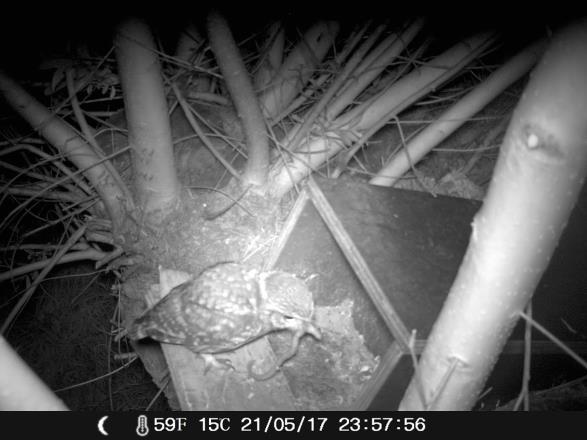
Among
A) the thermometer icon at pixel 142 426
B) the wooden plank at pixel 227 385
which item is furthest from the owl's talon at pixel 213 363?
the thermometer icon at pixel 142 426

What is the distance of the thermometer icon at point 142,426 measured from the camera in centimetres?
106

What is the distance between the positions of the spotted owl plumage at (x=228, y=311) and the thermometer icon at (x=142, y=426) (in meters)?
0.30

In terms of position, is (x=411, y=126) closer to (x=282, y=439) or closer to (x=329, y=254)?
(x=329, y=254)

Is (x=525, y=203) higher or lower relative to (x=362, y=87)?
lower

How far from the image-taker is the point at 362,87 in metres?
1.88

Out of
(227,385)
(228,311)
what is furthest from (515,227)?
(227,385)

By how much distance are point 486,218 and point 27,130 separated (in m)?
2.84

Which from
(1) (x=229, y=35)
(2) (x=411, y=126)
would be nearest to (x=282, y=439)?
(1) (x=229, y=35)

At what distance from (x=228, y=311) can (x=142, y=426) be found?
1.37 feet

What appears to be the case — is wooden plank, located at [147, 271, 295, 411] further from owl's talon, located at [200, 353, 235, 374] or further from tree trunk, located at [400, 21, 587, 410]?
tree trunk, located at [400, 21, 587, 410]

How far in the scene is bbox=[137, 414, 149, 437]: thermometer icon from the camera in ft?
3.47

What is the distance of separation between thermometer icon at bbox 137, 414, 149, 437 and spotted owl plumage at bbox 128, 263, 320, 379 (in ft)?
0.97

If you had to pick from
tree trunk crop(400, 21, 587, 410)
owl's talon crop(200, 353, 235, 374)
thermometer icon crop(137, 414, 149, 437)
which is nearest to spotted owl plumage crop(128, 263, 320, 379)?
owl's talon crop(200, 353, 235, 374)

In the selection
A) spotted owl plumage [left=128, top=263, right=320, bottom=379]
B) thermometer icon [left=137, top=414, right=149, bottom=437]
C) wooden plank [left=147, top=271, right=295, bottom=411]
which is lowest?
thermometer icon [left=137, top=414, right=149, bottom=437]
